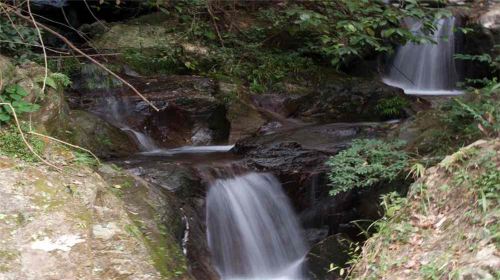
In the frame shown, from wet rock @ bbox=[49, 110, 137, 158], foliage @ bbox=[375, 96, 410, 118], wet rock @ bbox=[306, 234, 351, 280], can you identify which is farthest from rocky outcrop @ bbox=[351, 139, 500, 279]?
foliage @ bbox=[375, 96, 410, 118]

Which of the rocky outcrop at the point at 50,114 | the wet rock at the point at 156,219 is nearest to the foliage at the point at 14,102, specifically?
the rocky outcrop at the point at 50,114

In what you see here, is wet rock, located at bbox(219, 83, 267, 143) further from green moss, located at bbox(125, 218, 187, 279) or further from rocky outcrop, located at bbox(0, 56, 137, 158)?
green moss, located at bbox(125, 218, 187, 279)

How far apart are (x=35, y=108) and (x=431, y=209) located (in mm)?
3369

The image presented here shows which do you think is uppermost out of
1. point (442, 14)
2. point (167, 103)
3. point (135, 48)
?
point (442, 14)

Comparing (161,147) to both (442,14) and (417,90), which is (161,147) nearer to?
(442,14)

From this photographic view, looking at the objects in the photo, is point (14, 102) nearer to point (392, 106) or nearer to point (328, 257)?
point (328, 257)

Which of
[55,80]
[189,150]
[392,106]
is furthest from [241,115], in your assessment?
[55,80]

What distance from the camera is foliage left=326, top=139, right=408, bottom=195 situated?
16.3 feet

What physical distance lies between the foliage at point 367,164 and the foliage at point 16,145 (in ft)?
8.91

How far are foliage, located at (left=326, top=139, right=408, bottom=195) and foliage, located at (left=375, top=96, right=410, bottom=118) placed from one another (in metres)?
3.48

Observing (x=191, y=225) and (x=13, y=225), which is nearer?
(x=13, y=225)

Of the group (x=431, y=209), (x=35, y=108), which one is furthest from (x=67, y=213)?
(x=431, y=209)

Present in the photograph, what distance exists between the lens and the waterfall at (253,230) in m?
5.72

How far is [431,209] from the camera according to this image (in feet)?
12.3
